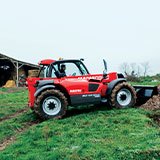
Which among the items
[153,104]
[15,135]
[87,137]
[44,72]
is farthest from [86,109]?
[87,137]

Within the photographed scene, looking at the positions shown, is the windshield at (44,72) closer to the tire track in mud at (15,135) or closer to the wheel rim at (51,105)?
the wheel rim at (51,105)

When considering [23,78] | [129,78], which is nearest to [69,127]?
[129,78]

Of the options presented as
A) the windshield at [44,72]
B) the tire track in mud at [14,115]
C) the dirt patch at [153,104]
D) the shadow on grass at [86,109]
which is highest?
the windshield at [44,72]

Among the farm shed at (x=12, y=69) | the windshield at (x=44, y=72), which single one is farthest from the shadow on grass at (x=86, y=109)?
the farm shed at (x=12, y=69)

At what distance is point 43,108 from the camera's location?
41.1 feet

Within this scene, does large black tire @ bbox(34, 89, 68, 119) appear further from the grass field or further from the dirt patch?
the dirt patch

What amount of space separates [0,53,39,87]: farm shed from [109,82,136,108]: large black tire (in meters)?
25.5

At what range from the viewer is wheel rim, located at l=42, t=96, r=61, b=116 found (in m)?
12.5

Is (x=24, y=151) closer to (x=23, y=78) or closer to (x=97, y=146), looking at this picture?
(x=97, y=146)

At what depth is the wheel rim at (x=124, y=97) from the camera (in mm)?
12975

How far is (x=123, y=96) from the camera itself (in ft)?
42.8

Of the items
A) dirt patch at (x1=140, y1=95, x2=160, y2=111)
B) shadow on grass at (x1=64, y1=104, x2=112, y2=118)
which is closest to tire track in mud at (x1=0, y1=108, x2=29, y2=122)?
shadow on grass at (x1=64, y1=104, x2=112, y2=118)

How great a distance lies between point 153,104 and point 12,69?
2907 centimetres

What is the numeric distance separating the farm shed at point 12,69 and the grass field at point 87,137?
24562 mm
